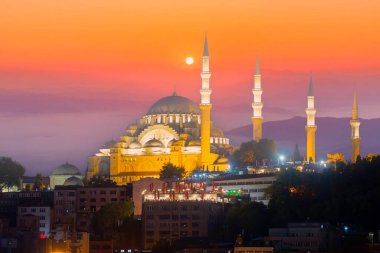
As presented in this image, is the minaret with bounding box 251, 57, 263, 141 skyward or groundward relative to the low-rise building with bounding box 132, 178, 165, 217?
skyward

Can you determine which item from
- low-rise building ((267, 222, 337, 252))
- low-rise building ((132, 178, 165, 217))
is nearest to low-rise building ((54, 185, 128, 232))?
low-rise building ((132, 178, 165, 217))

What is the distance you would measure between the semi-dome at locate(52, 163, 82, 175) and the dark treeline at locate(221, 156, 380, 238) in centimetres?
3934

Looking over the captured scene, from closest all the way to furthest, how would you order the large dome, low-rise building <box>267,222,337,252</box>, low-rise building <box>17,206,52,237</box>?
low-rise building <box>267,222,337,252</box> < low-rise building <box>17,206,52,237</box> < the large dome

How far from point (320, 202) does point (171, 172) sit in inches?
1221

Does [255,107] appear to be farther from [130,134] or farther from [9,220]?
[9,220]

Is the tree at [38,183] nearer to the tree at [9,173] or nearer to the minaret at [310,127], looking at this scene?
the tree at [9,173]

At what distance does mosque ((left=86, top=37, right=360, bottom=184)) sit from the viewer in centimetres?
16562

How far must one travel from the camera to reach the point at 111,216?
140m

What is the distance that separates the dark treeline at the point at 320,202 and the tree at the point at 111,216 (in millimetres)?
Result: 10146

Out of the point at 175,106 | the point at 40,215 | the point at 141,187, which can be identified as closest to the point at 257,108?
the point at 175,106

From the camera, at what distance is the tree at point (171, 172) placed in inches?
6326

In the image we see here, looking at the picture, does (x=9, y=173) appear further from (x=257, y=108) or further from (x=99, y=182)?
(x=257, y=108)

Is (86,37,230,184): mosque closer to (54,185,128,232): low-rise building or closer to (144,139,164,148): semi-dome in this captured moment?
(144,139,164,148): semi-dome

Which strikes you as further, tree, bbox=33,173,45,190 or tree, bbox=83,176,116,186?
tree, bbox=33,173,45,190
